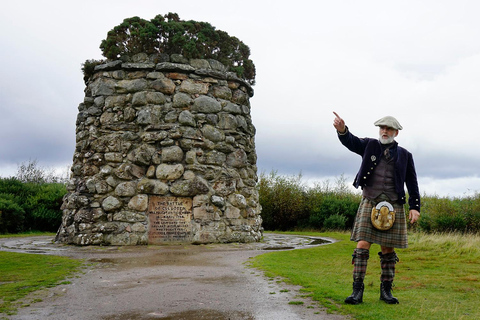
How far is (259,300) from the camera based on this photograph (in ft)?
15.7

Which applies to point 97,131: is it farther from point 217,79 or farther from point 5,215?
point 5,215

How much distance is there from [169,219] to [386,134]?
7616 millimetres

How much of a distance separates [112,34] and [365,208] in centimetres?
1031

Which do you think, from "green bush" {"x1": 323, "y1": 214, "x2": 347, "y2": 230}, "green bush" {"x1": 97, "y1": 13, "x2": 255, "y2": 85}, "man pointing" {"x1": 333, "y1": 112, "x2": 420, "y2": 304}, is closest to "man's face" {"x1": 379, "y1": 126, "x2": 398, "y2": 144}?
"man pointing" {"x1": 333, "y1": 112, "x2": 420, "y2": 304}

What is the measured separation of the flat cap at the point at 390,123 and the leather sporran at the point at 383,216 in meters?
0.87

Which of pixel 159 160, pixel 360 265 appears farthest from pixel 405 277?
pixel 159 160

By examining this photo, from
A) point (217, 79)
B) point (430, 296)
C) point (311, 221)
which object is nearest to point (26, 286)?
point (430, 296)

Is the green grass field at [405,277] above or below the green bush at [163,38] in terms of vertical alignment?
below

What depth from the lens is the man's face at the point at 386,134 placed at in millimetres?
4926

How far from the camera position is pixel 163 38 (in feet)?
41.4

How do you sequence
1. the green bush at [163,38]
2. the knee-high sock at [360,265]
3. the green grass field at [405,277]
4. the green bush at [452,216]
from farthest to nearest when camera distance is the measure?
the green bush at [452,216], the green bush at [163,38], the knee-high sock at [360,265], the green grass field at [405,277]

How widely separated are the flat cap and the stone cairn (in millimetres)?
7127

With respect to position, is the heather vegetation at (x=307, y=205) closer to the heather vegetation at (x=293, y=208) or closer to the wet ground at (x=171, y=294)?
the heather vegetation at (x=293, y=208)

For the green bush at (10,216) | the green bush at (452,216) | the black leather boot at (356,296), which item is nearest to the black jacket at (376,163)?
the black leather boot at (356,296)
